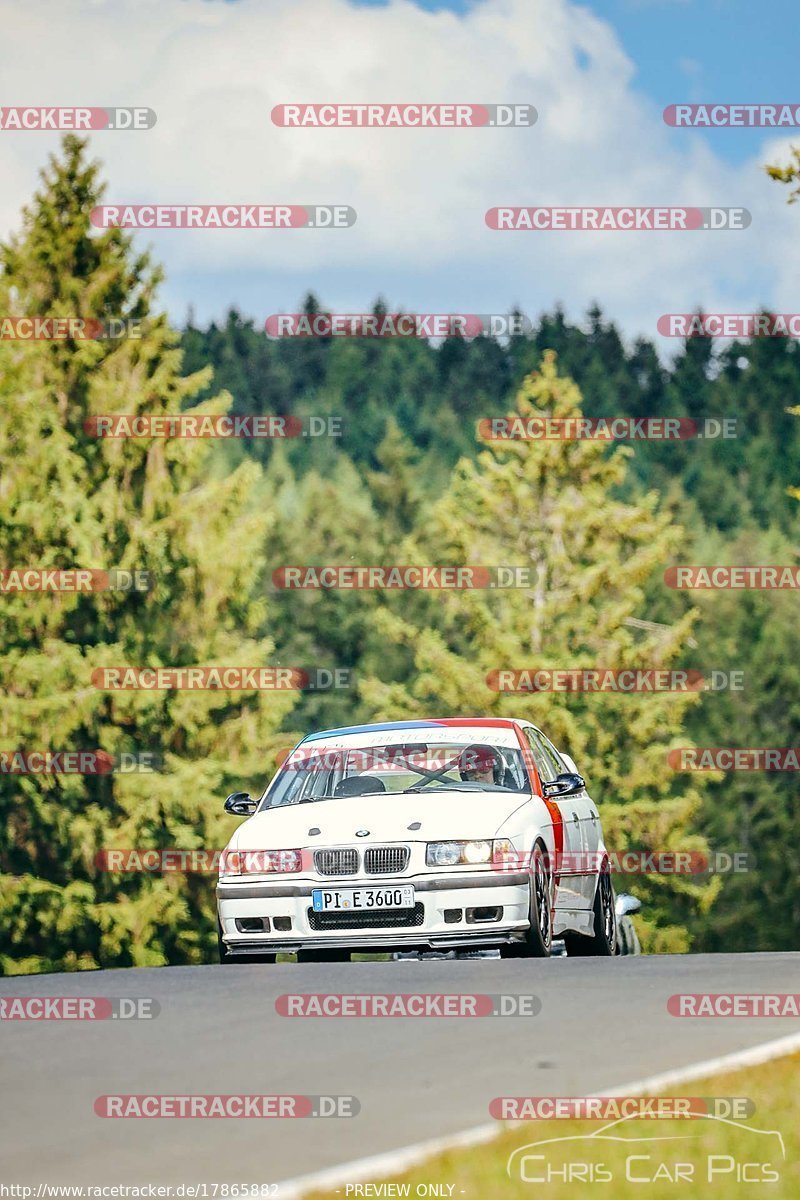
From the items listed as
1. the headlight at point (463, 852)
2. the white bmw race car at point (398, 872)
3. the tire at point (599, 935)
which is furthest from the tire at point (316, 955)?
the tire at point (599, 935)

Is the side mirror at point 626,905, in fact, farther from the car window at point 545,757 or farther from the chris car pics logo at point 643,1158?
the chris car pics logo at point 643,1158

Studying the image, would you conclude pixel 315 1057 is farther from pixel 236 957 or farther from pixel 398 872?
pixel 236 957

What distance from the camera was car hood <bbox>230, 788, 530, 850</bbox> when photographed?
40.2ft

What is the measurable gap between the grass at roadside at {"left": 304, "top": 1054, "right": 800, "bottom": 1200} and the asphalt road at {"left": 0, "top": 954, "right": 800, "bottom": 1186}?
1.16 feet

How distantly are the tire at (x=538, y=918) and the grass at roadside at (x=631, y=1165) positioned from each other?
5588 millimetres

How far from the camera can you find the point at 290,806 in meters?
13.1

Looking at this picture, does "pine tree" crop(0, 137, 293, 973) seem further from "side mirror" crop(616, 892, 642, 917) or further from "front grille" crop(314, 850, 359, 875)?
"front grille" crop(314, 850, 359, 875)

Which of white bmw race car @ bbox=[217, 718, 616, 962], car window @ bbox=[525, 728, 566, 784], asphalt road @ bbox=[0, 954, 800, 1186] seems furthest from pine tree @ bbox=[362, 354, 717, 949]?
asphalt road @ bbox=[0, 954, 800, 1186]

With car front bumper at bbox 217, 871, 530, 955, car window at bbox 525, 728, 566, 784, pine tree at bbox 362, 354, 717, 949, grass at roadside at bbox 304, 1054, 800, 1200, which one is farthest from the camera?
pine tree at bbox 362, 354, 717, 949

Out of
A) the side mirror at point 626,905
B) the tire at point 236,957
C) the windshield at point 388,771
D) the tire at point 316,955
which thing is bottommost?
the side mirror at point 626,905

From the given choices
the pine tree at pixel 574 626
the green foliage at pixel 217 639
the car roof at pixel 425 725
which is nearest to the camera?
the car roof at pixel 425 725

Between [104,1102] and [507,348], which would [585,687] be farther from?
[507,348]

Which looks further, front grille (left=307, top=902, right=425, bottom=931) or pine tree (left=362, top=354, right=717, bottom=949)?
pine tree (left=362, top=354, right=717, bottom=949)

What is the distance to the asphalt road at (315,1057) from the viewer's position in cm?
614
